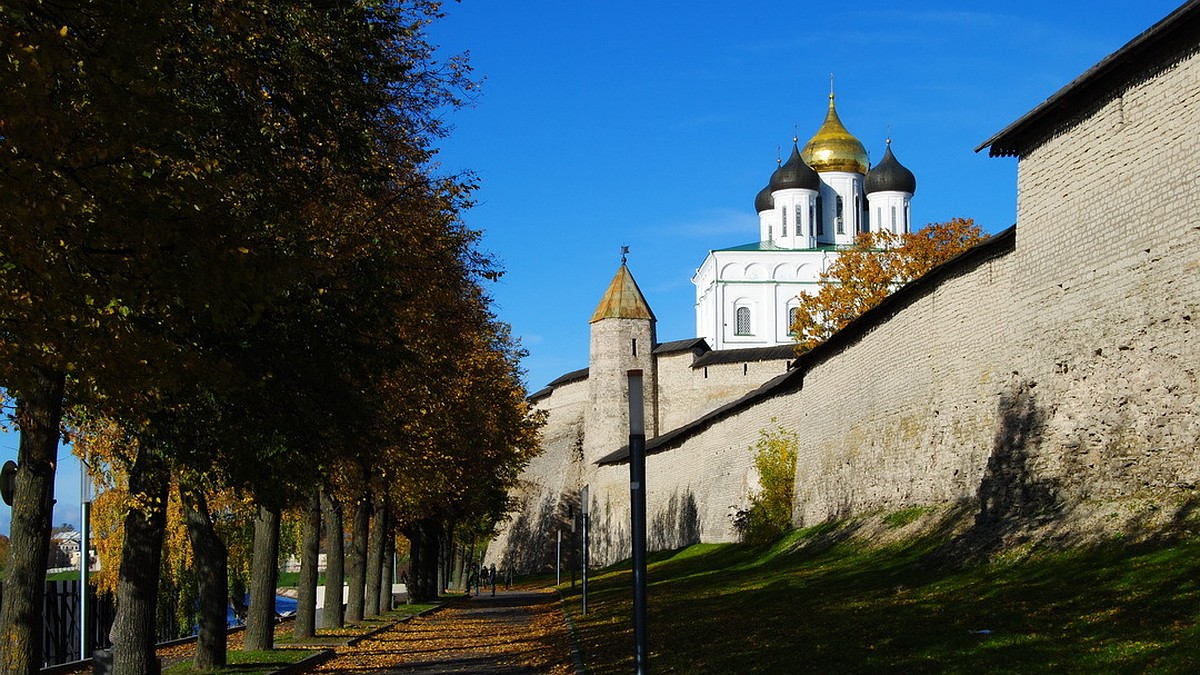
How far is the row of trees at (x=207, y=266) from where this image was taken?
28.6 ft

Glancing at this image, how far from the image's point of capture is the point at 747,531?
44344 mm

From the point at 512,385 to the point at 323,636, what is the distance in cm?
1817

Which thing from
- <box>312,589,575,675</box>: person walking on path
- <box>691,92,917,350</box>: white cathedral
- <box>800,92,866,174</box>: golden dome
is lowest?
<box>312,589,575,675</box>: person walking on path

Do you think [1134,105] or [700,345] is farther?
[700,345]

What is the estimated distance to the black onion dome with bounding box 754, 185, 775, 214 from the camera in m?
105

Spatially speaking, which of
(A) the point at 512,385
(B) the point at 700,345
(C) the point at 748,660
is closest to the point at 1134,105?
(C) the point at 748,660

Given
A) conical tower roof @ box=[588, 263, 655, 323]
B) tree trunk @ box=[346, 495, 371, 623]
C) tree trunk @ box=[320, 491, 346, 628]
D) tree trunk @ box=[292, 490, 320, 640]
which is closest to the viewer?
tree trunk @ box=[292, 490, 320, 640]

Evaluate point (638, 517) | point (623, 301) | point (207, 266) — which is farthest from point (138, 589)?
point (623, 301)

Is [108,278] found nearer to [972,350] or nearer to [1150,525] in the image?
[1150,525]

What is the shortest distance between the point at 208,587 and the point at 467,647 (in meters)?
6.28

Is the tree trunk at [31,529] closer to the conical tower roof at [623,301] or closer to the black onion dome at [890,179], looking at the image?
the conical tower roof at [623,301]

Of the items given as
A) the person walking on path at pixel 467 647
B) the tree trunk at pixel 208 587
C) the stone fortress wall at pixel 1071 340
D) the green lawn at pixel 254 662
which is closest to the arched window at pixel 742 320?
the stone fortress wall at pixel 1071 340

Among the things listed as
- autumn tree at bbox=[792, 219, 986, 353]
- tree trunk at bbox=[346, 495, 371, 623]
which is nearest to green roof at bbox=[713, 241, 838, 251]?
autumn tree at bbox=[792, 219, 986, 353]

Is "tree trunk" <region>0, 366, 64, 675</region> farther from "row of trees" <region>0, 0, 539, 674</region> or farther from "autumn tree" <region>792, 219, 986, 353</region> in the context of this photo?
"autumn tree" <region>792, 219, 986, 353</region>
